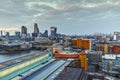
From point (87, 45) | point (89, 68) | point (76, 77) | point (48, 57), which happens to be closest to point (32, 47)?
point (87, 45)

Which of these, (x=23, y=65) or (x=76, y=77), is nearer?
(x=76, y=77)

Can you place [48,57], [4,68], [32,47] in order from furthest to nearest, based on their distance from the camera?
[32,47] < [48,57] < [4,68]

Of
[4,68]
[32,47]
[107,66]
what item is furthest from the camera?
[32,47]

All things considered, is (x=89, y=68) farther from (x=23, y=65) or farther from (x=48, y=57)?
(x=23, y=65)

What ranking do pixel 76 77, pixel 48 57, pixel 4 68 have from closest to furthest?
pixel 76 77 → pixel 4 68 → pixel 48 57

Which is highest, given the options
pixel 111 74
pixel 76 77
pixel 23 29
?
pixel 23 29

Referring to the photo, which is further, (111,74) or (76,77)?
(111,74)

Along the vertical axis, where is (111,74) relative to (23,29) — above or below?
below

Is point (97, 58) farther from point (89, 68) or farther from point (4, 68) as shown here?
point (4, 68)

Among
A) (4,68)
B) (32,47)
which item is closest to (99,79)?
(4,68)
